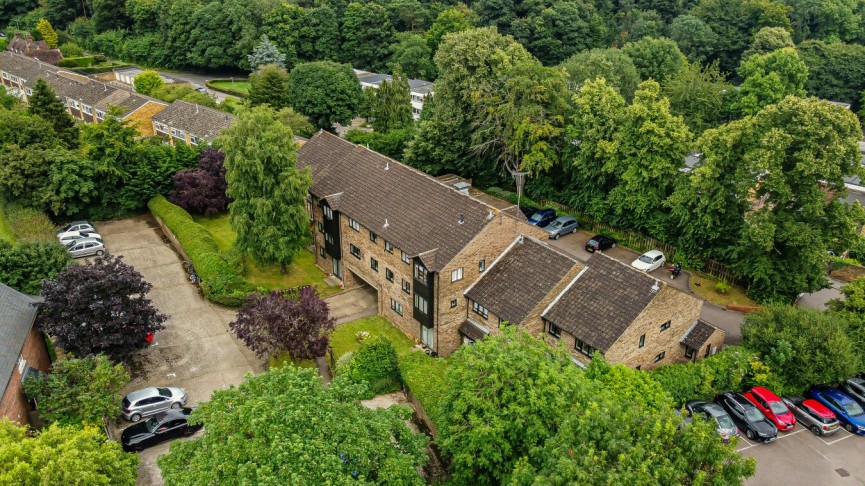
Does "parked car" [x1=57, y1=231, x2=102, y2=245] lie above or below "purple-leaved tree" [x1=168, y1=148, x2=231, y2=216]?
below

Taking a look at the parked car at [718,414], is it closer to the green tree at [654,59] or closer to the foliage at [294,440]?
the foliage at [294,440]

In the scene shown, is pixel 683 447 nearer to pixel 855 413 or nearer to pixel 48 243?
pixel 855 413

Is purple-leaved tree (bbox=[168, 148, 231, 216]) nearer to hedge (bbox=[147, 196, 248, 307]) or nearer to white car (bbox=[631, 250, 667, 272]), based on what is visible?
hedge (bbox=[147, 196, 248, 307])

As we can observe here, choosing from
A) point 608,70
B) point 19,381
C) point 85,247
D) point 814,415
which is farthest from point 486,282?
point 608,70

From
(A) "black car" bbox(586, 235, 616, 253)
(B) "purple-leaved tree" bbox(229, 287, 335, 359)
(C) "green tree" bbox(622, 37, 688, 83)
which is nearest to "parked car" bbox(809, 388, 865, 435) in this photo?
(A) "black car" bbox(586, 235, 616, 253)

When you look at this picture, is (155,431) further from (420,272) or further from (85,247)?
(85,247)
